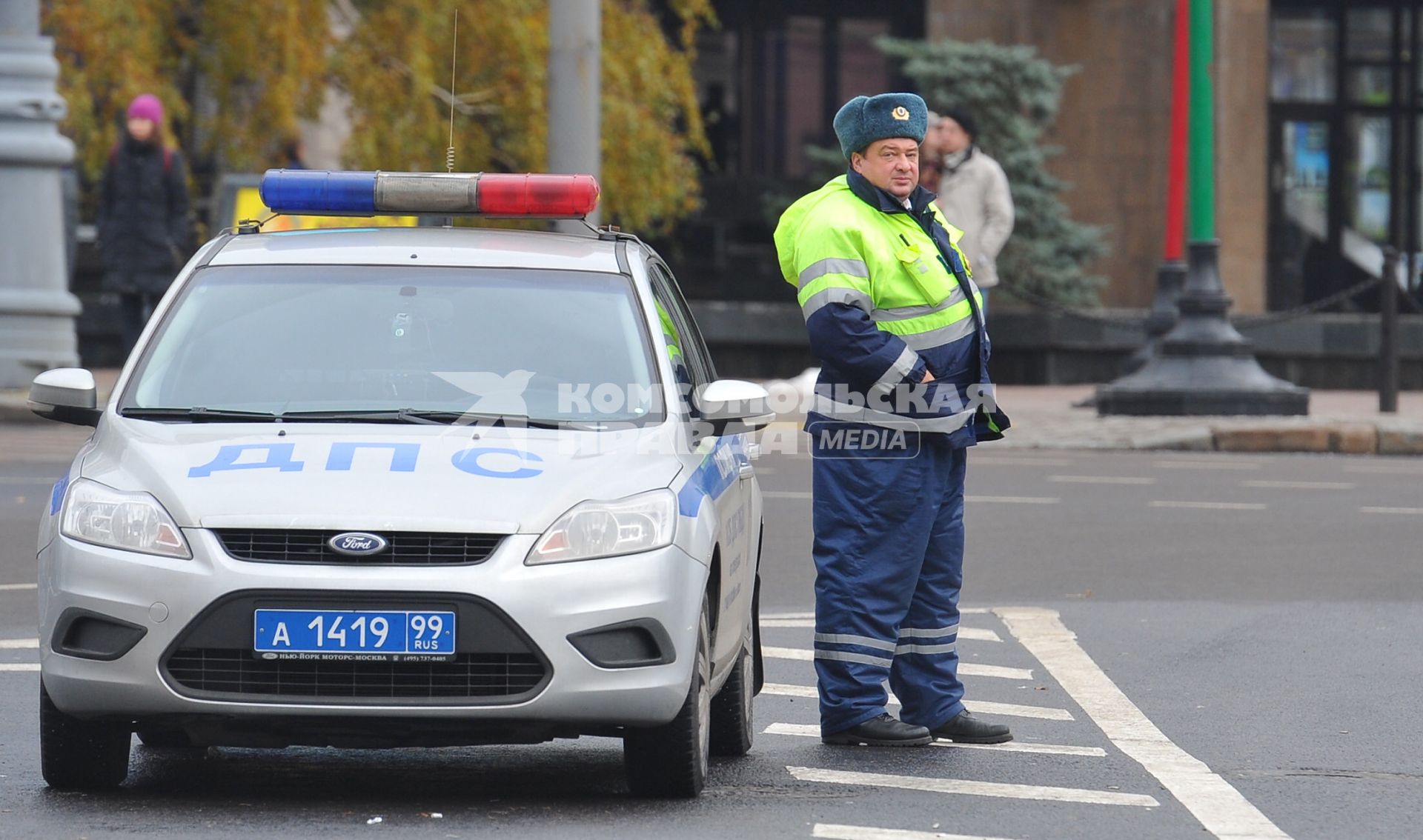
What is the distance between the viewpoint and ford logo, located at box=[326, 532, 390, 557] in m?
5.35

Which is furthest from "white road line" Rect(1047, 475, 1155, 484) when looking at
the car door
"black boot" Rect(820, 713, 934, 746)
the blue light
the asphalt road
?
the blue light

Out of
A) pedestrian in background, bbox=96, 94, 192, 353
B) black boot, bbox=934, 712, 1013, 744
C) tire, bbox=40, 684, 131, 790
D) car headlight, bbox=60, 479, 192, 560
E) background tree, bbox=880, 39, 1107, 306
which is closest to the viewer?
car headlight, bbox=60, 479, 192, 560

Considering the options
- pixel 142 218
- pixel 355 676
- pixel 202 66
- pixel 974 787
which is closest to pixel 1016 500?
pixel 974 787

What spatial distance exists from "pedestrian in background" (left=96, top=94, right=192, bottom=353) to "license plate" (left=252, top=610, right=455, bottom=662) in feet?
41.2

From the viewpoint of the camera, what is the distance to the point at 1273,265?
92.3 ft

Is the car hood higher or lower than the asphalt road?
higher

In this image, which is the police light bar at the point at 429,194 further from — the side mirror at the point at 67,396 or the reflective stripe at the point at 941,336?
the reflective stripe at the point at 941,336

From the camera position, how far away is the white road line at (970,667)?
793 centimetres

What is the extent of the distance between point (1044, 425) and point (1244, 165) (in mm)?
10372

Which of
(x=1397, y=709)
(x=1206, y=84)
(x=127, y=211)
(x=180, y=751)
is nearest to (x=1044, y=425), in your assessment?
(x=1206, y=84)

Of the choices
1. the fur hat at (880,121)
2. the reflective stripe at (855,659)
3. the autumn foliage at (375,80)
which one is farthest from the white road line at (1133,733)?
the autumn foliage at (375,80)

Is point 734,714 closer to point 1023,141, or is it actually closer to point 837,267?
point 837,267

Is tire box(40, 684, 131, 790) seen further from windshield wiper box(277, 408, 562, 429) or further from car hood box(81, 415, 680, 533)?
windshield wiper box(277, 408, 562, 429)

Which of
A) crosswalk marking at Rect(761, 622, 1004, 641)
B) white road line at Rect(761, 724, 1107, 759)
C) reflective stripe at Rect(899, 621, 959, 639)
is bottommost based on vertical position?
crosswalk marking at Rect(761, 622, 1004, 641)
